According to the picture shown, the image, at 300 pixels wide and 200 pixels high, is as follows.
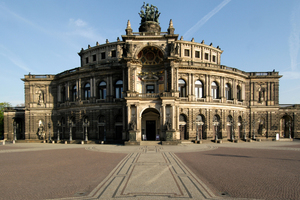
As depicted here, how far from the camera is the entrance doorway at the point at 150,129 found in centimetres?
4141

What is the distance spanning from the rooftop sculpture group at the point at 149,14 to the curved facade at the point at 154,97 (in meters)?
1.66

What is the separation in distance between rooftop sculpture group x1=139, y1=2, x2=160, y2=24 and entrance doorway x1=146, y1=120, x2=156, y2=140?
75.7 feet

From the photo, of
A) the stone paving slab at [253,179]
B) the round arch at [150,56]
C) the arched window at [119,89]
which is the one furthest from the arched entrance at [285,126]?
the arched window at [119,89]

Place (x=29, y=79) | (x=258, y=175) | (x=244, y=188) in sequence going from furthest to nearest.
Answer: (x=29, y=79) → (x=258, y=175) → (x=244, y=188)

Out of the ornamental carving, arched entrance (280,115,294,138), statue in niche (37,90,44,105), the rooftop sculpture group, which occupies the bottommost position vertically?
arched entrance (280,115,294,138)

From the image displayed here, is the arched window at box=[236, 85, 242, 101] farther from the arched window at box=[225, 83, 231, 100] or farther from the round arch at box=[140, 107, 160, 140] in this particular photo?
the round arch at box=[140, 107, 160, 140]

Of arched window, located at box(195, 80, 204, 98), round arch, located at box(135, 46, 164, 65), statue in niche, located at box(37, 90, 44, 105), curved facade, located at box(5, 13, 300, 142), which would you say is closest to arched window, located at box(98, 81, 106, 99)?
curved facade, located at box(5, 13, 300, 142)

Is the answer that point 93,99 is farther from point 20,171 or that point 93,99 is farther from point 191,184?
point 191,184

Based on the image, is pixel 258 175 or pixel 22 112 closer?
pixel 258 175

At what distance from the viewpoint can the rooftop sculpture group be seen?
4609 centimetres

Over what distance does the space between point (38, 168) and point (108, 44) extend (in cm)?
3622

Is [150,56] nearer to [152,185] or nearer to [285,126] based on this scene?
[152,185]

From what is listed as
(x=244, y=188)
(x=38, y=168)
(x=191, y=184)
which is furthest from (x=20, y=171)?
(x=244, y=188)

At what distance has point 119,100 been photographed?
143 feet
